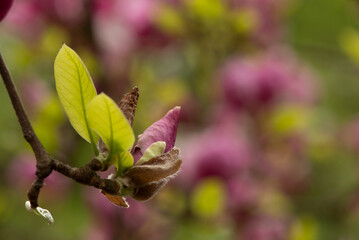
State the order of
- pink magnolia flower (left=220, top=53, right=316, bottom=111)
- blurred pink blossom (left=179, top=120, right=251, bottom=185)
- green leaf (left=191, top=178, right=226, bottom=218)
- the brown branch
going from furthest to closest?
pink magnolia flower (left=220, top=53, right=316, bottom=111) < blurred pink blossom (left=179, top=120, right=251, bottom=185) < green leaf (left=191, top=178, right=226, bottom=218) < the brown branch

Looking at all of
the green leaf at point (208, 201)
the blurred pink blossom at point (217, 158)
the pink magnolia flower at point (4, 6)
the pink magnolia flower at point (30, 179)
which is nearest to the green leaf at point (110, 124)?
the pink magnolia flower at point (4, 6)

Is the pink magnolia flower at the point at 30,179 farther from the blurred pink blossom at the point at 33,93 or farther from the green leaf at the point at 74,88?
the green leaf at the point at 74,88

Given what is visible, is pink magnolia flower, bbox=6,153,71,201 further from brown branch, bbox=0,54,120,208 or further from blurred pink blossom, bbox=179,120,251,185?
brown branch, bbox=0,54,120,208

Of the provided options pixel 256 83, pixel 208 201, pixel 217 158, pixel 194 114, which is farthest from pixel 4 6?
pixel 194 114

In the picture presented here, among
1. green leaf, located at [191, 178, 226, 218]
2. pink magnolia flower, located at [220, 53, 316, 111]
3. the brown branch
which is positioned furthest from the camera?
pink magnolia flower, located at [220, 53, 316, 111]

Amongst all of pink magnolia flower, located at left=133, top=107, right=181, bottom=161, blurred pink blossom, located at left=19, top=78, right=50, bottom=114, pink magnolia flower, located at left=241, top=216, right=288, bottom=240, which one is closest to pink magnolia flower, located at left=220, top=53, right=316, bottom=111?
pink magnolia flower, located at left=241, top=216, right=288, bottom=240

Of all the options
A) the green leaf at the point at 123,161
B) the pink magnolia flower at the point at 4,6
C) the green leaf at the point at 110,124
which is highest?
the pink magnolia flower at the point at 4,6

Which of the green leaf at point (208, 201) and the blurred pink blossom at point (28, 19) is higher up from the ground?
the blurred pink blossom at point (28, 19)

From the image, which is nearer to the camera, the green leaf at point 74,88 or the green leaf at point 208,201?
the green leaf at point 74,88
